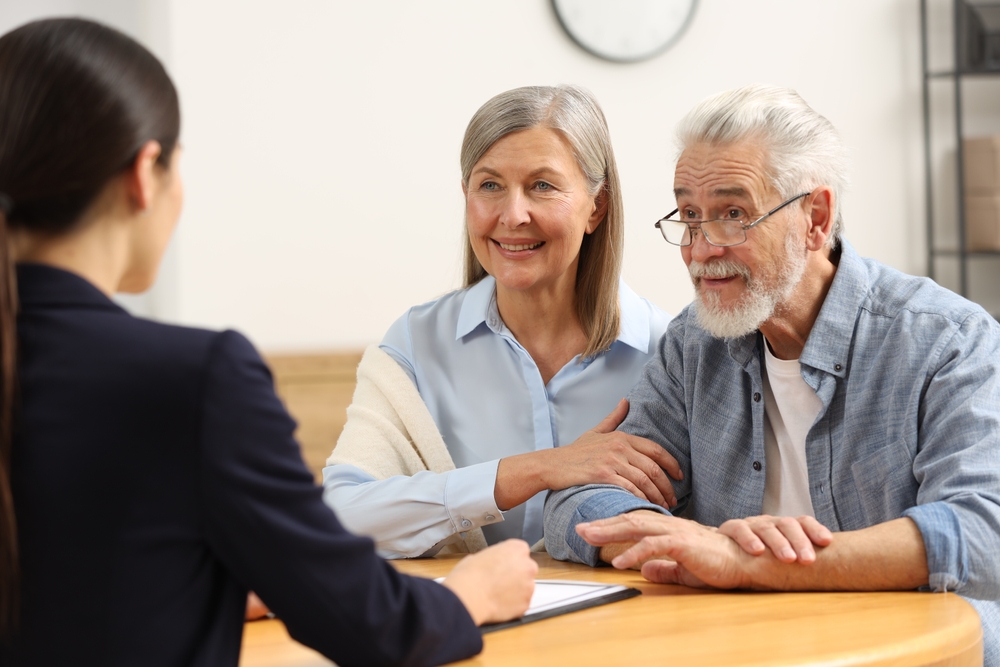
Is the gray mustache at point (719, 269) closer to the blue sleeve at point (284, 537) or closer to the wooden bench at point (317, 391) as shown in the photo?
the blue sleeve at point (284, 537)

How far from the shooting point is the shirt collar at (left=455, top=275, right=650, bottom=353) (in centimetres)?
196

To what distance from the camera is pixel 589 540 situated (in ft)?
4.59

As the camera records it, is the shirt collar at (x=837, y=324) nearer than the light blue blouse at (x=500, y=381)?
Yes

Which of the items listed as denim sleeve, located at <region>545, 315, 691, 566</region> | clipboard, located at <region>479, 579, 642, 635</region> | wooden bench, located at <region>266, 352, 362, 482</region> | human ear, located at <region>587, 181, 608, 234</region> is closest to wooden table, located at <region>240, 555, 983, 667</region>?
clipboard, located at <region>479, 579, 642, 635</region>

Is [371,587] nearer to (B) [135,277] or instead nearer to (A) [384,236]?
(B) [135,277]

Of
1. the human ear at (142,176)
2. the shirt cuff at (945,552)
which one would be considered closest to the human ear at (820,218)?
the shirt cuff at (945,552)

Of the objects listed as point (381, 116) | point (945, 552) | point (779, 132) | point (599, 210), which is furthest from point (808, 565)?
point (381, 116)

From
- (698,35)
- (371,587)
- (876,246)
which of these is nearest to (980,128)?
(876,246)

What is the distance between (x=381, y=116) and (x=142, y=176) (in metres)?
2.87

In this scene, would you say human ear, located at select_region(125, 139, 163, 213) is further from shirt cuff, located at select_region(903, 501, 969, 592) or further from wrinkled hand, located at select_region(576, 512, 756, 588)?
shirt cuff, located at select_region(903, 501, 969, 592)

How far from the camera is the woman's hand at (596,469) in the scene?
5.32 ft

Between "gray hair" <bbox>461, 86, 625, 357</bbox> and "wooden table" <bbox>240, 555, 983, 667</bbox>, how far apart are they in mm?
771

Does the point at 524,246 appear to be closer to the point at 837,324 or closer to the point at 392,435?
the point at 392,435

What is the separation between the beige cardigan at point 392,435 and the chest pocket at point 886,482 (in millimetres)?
673
